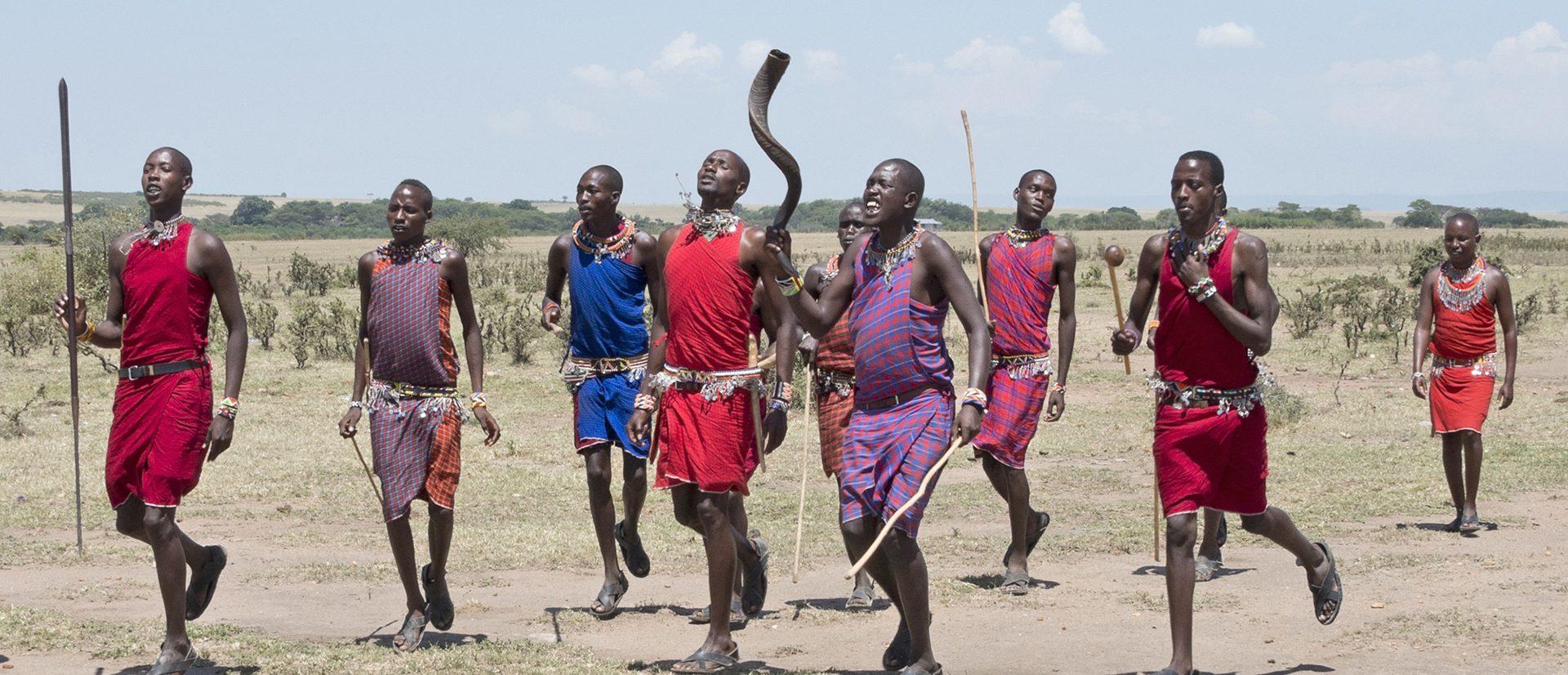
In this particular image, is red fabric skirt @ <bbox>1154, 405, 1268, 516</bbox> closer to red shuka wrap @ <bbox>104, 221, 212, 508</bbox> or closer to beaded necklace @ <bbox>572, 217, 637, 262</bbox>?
beaded necklace @ <bbox>572, 217, 637, 262</bbox>

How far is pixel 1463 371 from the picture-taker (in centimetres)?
912

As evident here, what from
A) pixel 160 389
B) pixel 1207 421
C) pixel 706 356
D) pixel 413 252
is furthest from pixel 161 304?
pixel 1207 421

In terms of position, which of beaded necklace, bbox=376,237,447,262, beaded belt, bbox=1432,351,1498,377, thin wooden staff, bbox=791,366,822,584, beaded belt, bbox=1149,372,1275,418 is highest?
beaded necklace, bbox=376,237,447,262

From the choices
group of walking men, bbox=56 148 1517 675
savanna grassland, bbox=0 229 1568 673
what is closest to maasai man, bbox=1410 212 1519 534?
savanna grassland, bbox=0 229 1568 673

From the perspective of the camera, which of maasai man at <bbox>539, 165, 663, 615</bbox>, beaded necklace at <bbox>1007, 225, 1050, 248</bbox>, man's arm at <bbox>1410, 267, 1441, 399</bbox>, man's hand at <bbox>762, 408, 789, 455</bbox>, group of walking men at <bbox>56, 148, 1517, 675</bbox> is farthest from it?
man's arm at <bbox>1410, 267, 1441, 399</bbox>

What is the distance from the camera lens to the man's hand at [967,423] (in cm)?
519

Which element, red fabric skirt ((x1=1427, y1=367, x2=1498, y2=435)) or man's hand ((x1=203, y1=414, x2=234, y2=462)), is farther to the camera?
red fabric skirt ((x1=1427, y1=367, x2=1498, y2=435))

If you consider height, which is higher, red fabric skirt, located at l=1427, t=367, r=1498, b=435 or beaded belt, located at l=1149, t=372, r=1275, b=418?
beaded belt, located at l=1149, t=372, r=1275, b=418

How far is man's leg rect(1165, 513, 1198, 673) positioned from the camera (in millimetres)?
5520

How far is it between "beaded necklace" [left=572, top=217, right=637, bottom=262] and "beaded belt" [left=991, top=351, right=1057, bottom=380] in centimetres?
207

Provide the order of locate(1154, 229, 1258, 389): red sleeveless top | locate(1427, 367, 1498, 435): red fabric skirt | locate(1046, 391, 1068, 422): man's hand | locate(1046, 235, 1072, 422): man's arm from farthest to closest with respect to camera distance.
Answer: locate(1427, 367, 1498, 435): red fabric skirt < locate(1046, 235, 1072, 422): man's arm < locate(1046, 391, 1068, 422): man's hand < locate(1154, 229, 1258, 389): red sleeveless top

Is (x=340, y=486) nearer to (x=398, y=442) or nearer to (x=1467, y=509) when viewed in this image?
(x=398, y=442)

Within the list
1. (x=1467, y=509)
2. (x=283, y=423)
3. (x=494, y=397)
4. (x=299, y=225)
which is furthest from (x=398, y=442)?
(x=299, y=225)

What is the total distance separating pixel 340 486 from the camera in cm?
1120
